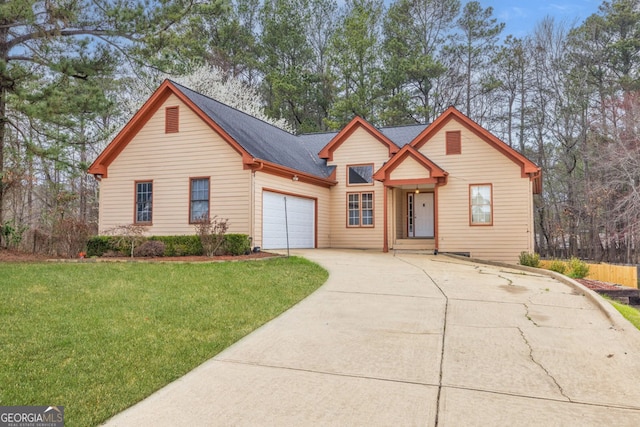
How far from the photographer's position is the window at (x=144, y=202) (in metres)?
14.9

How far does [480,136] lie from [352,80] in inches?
657

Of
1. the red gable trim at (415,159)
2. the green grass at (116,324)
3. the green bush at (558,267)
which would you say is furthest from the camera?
the red gable trim at (415,159)

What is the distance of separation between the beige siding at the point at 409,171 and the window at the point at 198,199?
21.9ft

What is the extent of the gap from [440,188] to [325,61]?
20.0 m

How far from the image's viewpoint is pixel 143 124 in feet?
49.6

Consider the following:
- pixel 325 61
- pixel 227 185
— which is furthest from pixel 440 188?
pixel 325 61

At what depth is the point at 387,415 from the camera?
312cm

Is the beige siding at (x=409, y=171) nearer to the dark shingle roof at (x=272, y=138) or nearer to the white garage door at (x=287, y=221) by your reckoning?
the dark shingle roof at (x=272, y=138)

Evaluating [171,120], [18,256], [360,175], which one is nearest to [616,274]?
[360,175]

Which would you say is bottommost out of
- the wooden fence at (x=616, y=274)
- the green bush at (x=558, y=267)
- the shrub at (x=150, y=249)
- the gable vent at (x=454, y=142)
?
the wooden fence at (x=616, y=274)

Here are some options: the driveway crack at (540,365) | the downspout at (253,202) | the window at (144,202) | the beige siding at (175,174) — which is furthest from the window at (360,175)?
the driveway crack at (540,365)

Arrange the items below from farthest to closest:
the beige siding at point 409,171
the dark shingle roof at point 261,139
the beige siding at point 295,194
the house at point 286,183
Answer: the beige siding at point 409,171 < the dark shingle roof at point 261,139 < the house at point 286,183 < the beige siding at point 295,194

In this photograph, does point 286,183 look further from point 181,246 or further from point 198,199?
point 181,246

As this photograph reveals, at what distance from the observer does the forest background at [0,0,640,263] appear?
1383cm
